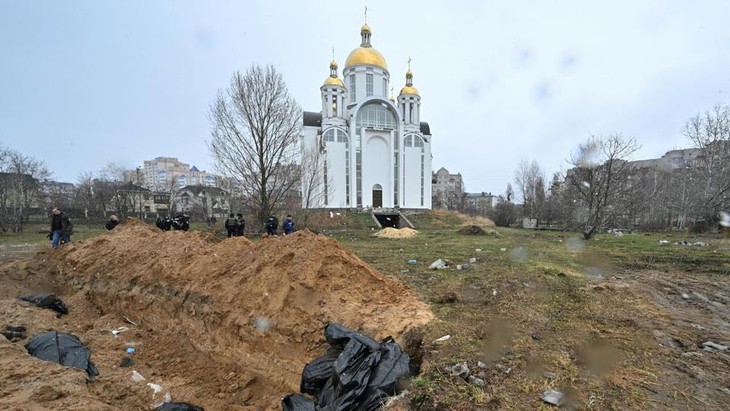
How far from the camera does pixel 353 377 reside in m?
2.98

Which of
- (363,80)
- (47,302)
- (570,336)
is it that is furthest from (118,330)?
(363,80)

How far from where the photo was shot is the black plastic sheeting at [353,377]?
113 inches

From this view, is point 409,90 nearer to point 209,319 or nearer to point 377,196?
point 377,196

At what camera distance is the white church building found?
3725cm

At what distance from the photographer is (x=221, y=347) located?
16.4 ft

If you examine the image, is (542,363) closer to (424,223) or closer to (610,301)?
(610,301)

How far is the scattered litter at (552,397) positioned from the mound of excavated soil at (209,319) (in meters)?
1.77

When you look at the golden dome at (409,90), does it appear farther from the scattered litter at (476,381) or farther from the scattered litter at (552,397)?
the scattered litter at (552,397)

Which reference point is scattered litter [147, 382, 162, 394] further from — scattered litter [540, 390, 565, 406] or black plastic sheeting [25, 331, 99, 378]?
scattered litter [540, 390, 565, 406]

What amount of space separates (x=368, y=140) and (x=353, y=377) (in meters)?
36.5

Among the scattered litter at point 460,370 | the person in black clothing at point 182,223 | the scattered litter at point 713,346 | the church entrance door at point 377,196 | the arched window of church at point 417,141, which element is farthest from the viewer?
the arched window of church at point 417,141

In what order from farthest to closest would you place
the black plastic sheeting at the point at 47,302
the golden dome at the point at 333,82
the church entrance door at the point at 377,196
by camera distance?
the church entrance door at the point at 377,196 < the golden dome at the point at 333,82 < the black plastic sheeting at the point at 47,302

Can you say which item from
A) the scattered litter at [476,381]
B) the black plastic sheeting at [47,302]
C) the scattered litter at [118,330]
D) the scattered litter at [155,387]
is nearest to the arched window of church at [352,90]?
the black plastic sheeting at [47,302]

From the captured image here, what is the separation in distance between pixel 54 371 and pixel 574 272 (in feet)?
A: 34.4
